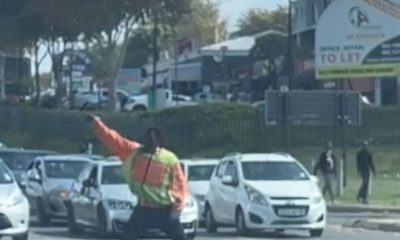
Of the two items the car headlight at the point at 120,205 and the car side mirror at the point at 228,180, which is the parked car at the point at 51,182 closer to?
the car side mirror at the point at 228,180

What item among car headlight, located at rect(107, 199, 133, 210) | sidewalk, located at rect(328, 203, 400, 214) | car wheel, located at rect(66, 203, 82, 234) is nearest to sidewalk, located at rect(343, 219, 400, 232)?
sidewalk, located at rect(328, 203, 400, 214)

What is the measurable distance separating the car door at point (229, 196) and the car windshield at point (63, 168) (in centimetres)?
541

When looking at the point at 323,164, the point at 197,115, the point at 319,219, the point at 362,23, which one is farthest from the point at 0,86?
the point at 319,219

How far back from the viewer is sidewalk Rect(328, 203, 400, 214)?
137 ft

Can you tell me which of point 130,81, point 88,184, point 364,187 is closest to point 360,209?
point 364,187

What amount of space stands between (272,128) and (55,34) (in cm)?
1776

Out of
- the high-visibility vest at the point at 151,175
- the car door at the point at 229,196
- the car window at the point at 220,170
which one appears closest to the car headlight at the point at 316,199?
the car door at the point at 229,196

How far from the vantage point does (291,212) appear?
3005 cm

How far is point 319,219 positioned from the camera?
30297 millimetres

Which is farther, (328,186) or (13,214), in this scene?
(328,186)

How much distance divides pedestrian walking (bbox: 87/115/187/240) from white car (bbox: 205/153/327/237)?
12396 mm

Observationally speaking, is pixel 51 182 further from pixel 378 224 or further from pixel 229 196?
pixel 378 224

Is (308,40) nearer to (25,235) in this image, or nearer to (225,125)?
(225,125)

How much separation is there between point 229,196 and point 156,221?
546 inches
